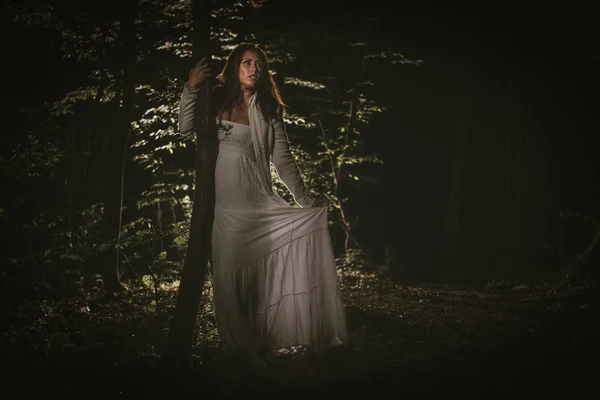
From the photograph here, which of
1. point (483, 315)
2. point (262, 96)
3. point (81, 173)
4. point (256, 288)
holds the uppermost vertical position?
point (262, 96)

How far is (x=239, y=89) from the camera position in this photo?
533 cm

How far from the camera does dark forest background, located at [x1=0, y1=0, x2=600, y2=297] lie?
7766 millimetres

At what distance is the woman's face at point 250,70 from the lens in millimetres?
5273

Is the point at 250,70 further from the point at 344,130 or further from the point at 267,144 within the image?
the point at 344,130

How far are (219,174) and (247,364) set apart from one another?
156cm

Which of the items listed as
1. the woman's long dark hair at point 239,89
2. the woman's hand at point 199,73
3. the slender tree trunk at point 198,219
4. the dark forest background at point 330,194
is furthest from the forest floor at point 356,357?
the woman's hand at point 199,73

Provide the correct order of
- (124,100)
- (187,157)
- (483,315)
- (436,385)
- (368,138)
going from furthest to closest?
1. (368,138)
2. (187,157)
3. (124,100)
4. (483,315)
5. (436,385)

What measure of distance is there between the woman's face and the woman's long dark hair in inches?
1.1

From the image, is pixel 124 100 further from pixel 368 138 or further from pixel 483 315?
pixel 368 138

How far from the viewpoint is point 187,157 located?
973 cm

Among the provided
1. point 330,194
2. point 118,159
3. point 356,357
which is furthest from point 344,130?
point 356,357

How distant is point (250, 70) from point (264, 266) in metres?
1.65

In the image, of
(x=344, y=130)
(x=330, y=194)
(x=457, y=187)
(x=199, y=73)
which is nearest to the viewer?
(x=199, y=73)

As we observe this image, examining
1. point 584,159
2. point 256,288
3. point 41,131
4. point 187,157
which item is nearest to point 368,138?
point 584,159
